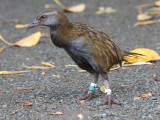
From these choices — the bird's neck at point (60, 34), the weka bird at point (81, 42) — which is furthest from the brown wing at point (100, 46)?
the bird's neck at point (60, 34)

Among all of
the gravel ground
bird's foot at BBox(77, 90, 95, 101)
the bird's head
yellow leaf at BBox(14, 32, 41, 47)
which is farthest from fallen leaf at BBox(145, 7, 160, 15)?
the bird's head

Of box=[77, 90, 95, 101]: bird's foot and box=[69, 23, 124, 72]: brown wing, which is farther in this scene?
box=[77, 90, 95, 101]: bird's foot

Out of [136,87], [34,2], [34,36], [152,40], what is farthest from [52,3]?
[136,87]

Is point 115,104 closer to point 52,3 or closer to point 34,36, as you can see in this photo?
point 34,36

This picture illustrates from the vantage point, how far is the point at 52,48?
789cm

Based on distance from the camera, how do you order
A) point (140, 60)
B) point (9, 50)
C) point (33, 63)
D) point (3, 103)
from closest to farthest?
point (3, 103) → point (140, 60) → point (33, 63) → point (9, 50)

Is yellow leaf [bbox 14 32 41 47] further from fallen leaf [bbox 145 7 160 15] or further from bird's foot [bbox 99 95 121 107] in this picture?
bird's foot [bbox 99 95 121 107]

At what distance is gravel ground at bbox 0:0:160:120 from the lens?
4383 mm

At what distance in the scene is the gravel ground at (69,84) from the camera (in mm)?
4383

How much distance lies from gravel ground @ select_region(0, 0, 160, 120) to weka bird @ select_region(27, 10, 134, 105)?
41 cm

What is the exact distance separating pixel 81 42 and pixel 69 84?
127 centimetres

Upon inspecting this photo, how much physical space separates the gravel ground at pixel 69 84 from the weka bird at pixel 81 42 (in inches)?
16.0

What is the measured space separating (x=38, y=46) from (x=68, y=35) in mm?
3603

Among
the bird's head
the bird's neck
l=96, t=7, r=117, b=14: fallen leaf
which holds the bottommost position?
the bird's neck
